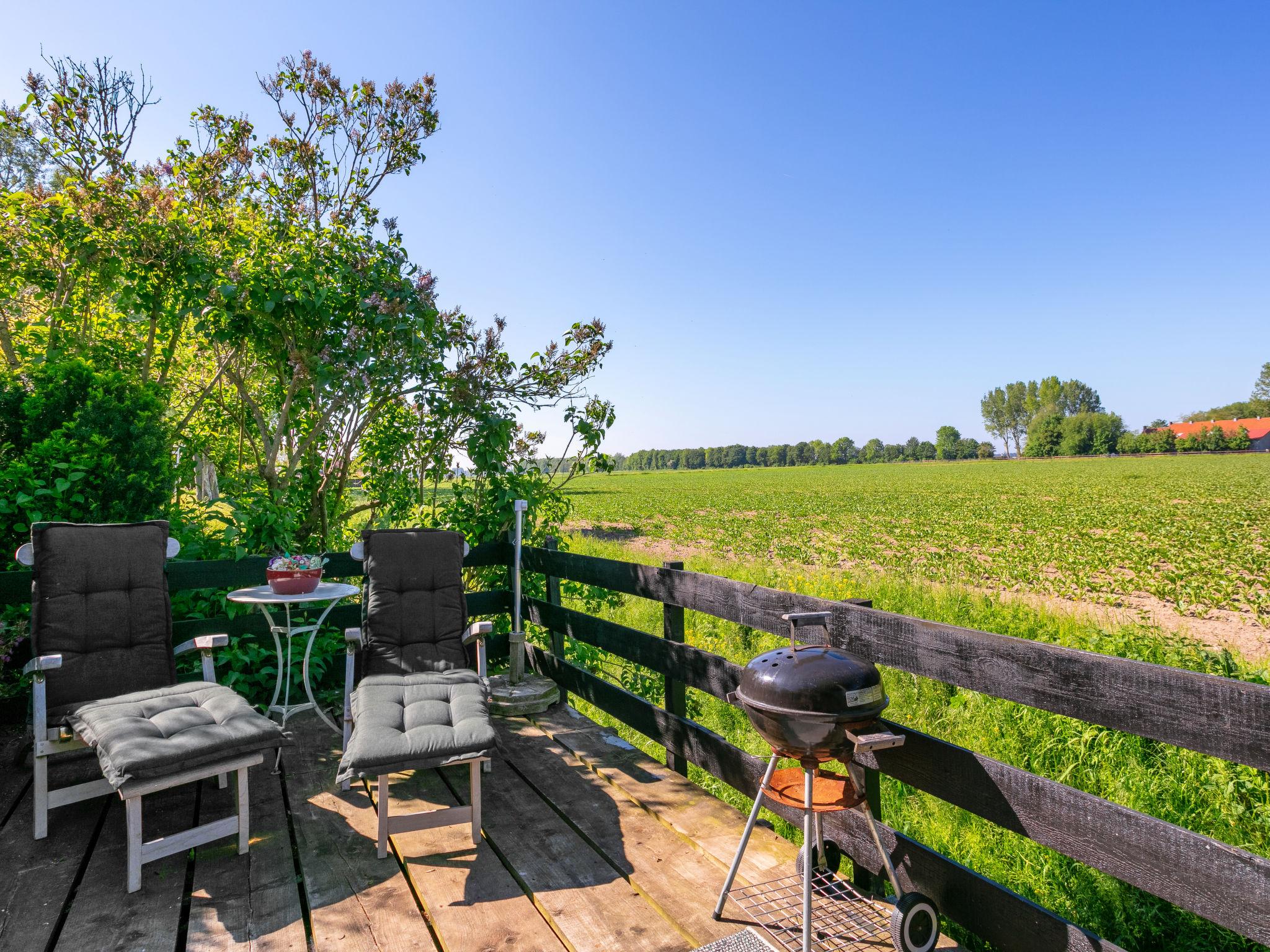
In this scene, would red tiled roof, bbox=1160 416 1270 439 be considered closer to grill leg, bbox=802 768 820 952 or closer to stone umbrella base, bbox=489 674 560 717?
stone umbrella base, bbox=489 674 560 717

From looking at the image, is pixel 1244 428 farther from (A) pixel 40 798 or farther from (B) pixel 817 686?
(A) pixel 40 798

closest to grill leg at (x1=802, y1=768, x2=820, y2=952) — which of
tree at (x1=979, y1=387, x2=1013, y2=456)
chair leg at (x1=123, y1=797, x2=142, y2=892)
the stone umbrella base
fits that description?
chair leg at (x1=123, y1=797, x2=142, y2=892)

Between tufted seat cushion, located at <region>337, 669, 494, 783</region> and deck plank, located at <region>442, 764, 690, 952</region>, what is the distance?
359 millimetres

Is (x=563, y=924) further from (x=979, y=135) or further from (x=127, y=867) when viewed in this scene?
(x=979, y=135)

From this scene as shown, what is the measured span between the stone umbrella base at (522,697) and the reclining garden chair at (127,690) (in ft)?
4.39

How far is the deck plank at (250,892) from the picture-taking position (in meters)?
1.82

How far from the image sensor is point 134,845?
2045 millimetres

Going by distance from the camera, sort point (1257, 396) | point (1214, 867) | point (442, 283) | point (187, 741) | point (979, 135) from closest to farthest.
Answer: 1. point (1214, 867)
2. point (187, 741)
3. point (442, 283)
4. point (979, 135)
5. point (1257, 396)

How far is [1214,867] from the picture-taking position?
1.25 m

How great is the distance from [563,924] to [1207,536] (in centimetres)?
1773

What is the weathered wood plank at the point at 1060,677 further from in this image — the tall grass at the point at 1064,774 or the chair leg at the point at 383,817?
the chair leg at the point at 383,817

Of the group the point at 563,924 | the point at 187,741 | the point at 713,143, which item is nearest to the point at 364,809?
the point at 187,741

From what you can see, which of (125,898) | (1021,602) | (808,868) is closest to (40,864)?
(125,898)

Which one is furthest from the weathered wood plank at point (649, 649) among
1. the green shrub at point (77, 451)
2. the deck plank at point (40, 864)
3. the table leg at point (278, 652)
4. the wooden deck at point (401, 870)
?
the green shrub at point (77, 451)
